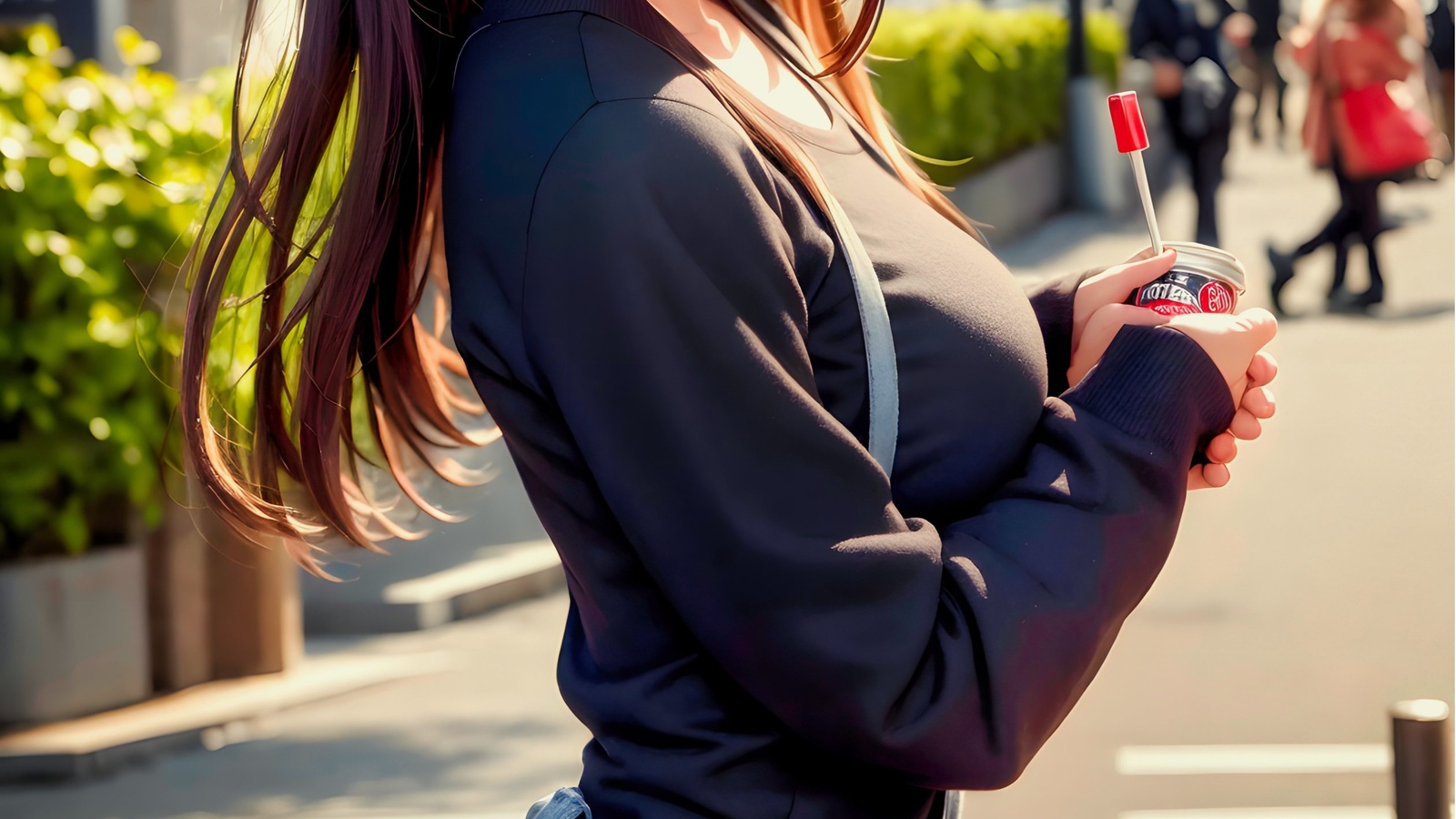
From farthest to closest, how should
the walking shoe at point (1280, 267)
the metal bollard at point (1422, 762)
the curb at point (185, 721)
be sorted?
1. the walking shoe at point (1280, 267)
2. the curb at point (185, 721)
3. the metal bollard at point (1422, 762)

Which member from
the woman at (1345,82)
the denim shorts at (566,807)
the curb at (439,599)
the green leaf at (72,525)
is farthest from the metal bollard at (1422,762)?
the woman at (1345,82)

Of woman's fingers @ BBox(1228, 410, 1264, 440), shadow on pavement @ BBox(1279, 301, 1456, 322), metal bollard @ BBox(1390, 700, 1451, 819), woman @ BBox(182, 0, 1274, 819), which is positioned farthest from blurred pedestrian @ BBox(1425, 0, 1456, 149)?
woman @ BBox(182, 0, 1274, 819)

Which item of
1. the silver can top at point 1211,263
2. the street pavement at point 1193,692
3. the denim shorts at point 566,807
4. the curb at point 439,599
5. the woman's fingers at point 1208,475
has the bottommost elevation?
the curb at point 439,599

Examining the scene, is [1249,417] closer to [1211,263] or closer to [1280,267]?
[1211,263]

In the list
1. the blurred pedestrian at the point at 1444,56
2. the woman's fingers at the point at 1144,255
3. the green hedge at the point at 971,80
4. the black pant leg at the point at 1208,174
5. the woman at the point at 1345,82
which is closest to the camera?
the woman's fingers at the point at 1144,255

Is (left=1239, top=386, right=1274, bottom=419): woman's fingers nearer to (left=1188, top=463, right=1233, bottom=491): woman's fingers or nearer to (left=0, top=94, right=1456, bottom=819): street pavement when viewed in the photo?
(left=1188, top=463, right=1233, bottom=491): woman's fingers

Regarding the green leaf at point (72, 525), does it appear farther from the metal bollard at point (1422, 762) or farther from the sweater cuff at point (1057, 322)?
the sweater cuff at point (1057, 322)

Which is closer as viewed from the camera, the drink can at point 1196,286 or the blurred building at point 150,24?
the drink can at point 1196,286

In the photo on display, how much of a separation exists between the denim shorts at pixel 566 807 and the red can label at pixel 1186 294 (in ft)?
2.14

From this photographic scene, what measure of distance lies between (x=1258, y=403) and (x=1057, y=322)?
296 mm

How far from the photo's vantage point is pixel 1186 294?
144cm

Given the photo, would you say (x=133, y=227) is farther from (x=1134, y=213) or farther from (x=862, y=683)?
(x=1134, y=213)

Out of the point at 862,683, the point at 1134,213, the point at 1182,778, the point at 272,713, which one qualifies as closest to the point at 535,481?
the point at 862,683

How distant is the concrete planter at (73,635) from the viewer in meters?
4.67
